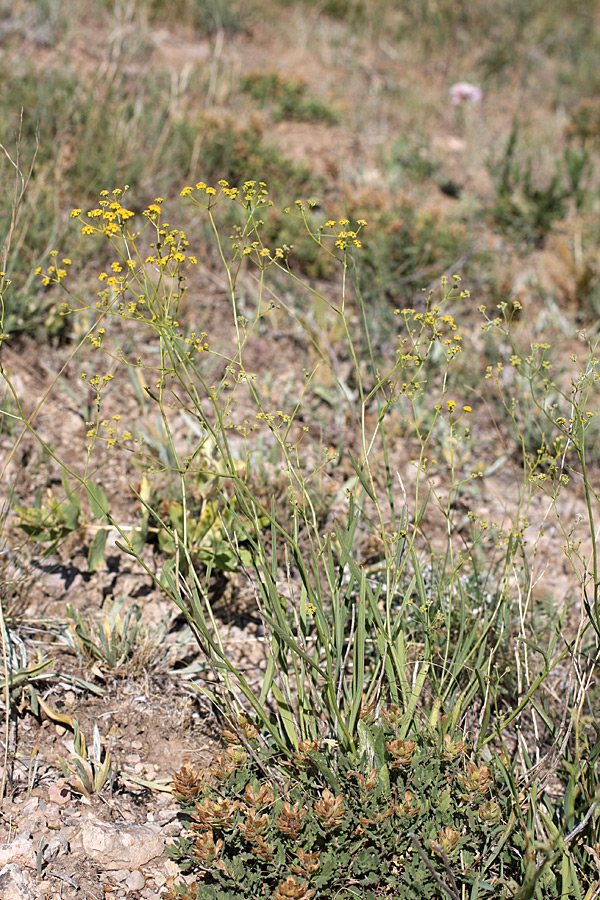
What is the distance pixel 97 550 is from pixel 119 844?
0.92 meters

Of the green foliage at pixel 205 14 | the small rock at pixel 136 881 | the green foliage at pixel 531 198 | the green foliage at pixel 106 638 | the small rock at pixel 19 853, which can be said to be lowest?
the small rock at pixel 136 881

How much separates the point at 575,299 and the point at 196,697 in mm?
3194

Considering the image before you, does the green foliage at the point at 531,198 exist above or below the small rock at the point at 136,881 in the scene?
above

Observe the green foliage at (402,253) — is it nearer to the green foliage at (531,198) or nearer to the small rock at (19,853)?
the green foliage at (531,198)

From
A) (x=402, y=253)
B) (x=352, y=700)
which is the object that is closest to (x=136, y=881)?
(x=352, y=700)

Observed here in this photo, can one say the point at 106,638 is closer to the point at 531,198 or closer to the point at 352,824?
the point at 352,824

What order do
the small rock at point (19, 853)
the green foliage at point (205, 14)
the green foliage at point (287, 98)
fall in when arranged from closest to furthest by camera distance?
the small rock at point (19, 853) → the green foliage at point (287, 98) → the green foliage at point (205, 14)

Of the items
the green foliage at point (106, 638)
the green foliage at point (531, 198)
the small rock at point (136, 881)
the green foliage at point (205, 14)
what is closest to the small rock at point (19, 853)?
the small rock at point (136, 881)

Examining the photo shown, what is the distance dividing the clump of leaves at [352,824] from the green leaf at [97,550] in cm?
89

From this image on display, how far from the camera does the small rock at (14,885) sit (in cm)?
163

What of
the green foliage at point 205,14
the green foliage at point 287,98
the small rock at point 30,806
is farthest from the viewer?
the green foliage at point 205,14

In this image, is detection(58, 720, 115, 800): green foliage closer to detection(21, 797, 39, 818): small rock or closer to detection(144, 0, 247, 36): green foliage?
detection(21, 797, 39, 818): small rock

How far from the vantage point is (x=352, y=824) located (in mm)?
1659

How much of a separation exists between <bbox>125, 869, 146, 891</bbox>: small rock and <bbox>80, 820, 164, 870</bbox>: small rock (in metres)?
0.02
